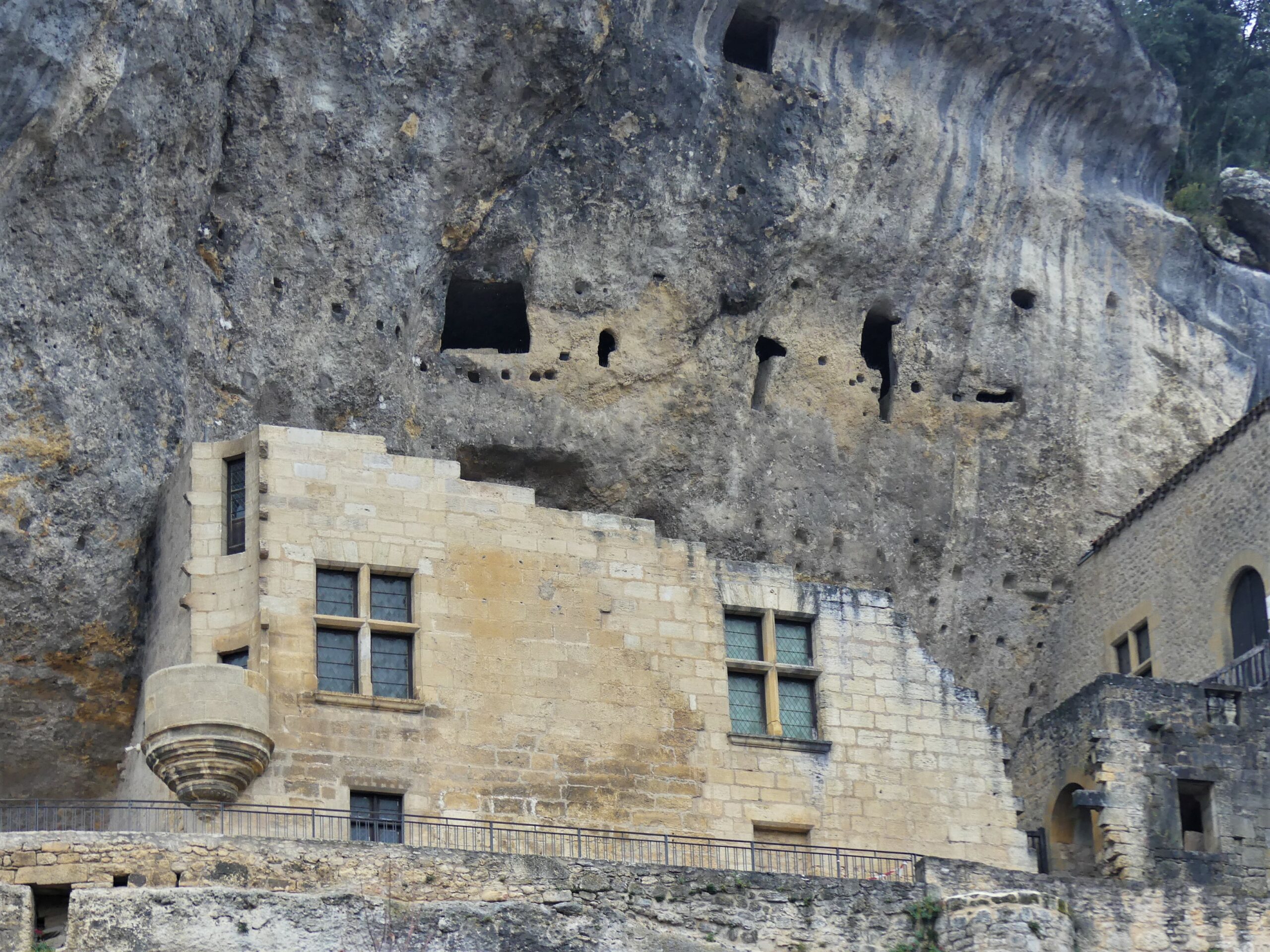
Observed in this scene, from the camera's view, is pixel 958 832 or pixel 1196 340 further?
pixel 1196 340

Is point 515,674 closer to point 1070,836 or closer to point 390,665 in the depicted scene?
point 390,665

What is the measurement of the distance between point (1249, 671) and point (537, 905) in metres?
12.2

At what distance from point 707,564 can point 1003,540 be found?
8252 mm

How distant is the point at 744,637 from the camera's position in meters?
29.4

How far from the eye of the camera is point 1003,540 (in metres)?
36.4

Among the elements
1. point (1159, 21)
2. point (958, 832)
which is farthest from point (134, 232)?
point (1159, 21)

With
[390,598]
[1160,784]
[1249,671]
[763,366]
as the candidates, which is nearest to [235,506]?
[390,598]

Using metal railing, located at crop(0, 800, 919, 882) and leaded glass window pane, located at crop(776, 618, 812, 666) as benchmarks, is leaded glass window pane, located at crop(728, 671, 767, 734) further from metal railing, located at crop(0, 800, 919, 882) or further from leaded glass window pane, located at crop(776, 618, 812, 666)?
metal railing, located at crop(0, 800, 919, 882)

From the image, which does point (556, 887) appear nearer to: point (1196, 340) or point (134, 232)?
point (134, 232)

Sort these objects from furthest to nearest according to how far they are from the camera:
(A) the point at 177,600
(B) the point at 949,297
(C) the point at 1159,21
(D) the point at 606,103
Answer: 1. (C) the point at 1159,21
2. (B) the point at 949,297
3. (D) the point at 606,103
4. (A) the point at 177,600

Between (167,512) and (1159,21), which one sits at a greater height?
(1159,21)

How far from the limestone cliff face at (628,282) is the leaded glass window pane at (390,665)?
3514mm

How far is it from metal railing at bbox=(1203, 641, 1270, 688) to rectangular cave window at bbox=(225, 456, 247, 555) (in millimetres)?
12444

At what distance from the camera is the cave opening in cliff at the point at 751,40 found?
35.4 m
